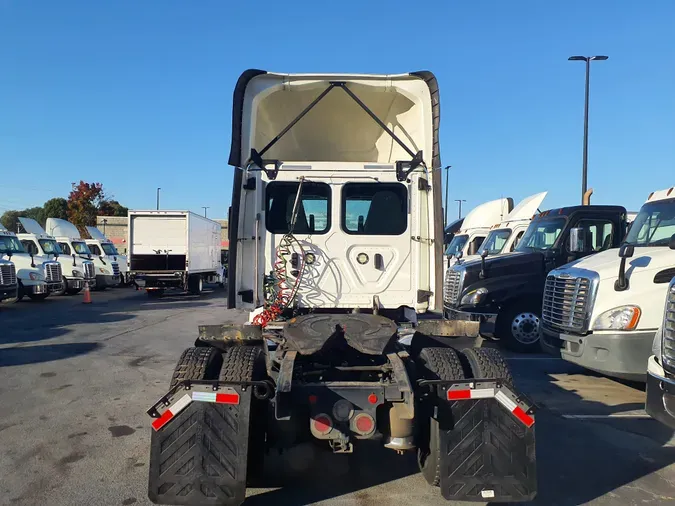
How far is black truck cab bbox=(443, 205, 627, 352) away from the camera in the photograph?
34.4ft

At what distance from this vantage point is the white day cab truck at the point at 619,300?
22.1 feet

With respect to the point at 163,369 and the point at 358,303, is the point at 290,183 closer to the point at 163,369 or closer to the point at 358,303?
the point at 358,303

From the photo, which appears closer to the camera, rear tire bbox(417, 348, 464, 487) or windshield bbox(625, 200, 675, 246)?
rear tire bbox(417, 348, 464, 487)

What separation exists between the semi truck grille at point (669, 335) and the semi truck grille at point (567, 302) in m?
2.24

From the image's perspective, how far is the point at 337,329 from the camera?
4.55 m

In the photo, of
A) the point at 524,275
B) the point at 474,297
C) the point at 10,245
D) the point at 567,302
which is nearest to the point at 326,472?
the point at 567,302

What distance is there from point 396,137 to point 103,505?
15.1 feet

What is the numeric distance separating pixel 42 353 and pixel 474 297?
317 inches

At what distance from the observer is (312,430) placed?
153 inches

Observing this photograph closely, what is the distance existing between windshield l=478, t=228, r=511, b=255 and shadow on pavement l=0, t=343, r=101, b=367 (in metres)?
9.21

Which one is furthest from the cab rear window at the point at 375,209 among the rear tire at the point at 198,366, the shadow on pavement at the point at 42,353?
the shadow on pavement at the point at 42,353

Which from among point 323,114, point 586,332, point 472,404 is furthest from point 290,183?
point 586,332

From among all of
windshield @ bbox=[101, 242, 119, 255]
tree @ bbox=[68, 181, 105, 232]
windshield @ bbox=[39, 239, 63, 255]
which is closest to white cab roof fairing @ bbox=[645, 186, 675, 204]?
windshield @ bbox=[39, 239, 63, 255]

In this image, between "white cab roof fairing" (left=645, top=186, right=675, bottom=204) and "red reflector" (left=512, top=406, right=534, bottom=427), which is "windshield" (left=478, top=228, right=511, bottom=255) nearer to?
"white cab roof fairing" (left=645, top=186, right=675, bottom=204)
